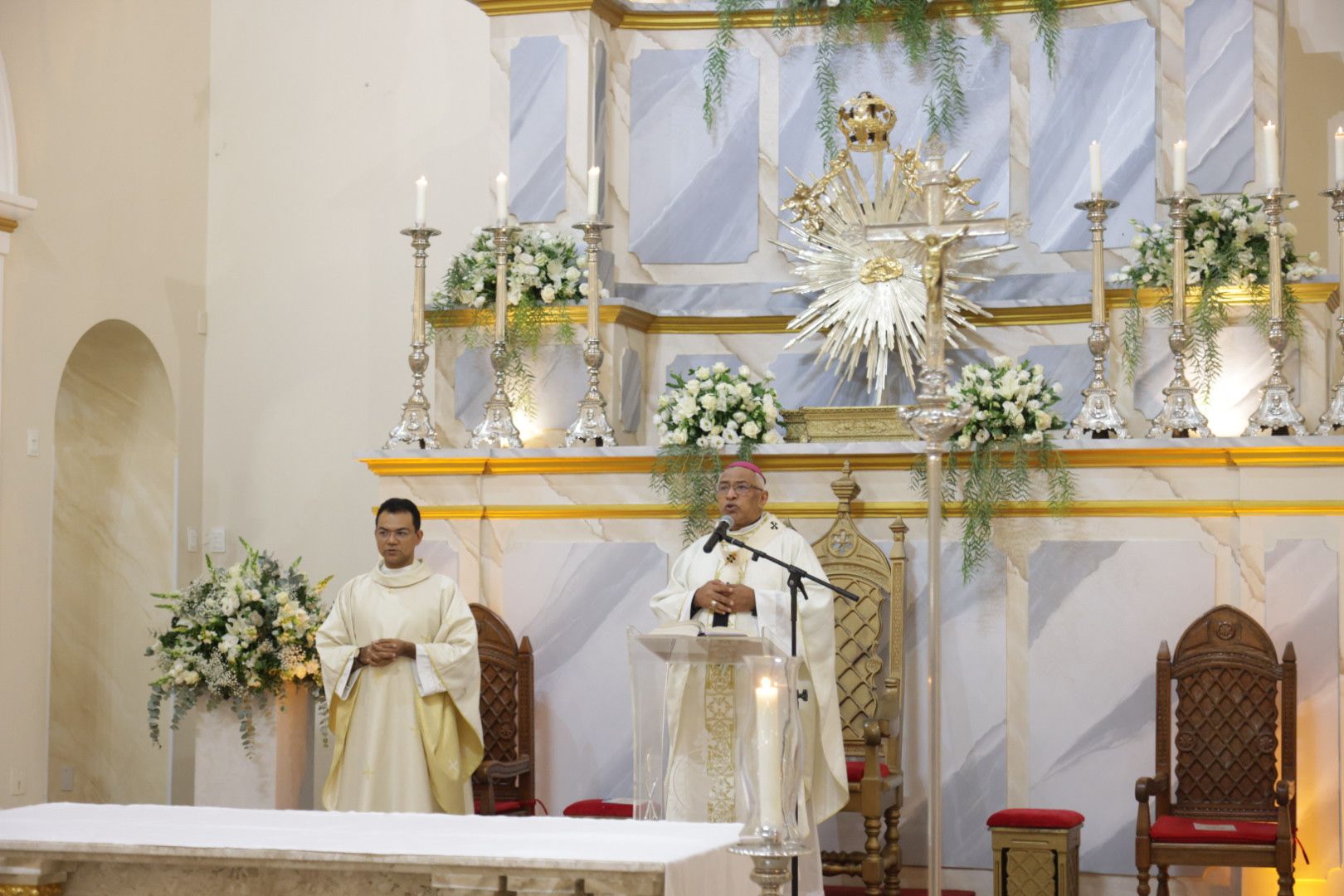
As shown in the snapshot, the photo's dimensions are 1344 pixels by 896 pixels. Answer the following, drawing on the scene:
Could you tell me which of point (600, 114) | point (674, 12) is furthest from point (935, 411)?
point (674, 12)

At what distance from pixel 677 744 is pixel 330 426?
4458mm

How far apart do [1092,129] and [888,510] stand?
107 inches

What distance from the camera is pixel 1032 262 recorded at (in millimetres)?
9586

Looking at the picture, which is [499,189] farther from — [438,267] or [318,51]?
[318,51]

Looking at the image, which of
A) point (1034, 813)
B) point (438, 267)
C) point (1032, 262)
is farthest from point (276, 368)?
point (1034, 813)

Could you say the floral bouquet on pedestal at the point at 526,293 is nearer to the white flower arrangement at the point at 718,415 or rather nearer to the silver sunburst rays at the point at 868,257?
the white flower arrangement at the point at 718,415

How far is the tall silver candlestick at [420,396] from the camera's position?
345 inches

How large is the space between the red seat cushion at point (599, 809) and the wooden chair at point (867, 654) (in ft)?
3.21

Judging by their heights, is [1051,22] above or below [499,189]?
above

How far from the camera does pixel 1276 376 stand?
312 inches

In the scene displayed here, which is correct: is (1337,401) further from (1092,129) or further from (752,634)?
(752,634)

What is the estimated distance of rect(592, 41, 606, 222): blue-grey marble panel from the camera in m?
9.74

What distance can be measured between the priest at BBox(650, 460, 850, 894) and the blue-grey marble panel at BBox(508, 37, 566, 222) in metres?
2.85

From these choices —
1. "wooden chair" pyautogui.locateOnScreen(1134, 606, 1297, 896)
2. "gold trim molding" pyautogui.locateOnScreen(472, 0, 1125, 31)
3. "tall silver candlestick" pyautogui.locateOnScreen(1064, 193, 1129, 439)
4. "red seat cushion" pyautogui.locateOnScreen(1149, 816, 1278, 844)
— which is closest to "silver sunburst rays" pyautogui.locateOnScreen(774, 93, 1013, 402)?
"gold trim molding" pyautogui.locateOnScreen(472, 0, 1125, 31)
